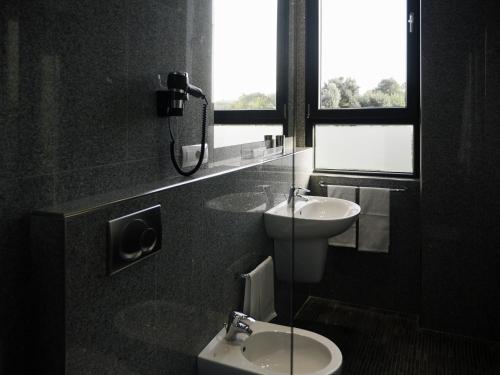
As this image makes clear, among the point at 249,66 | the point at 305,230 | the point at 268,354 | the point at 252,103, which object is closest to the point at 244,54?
the point at 249,66

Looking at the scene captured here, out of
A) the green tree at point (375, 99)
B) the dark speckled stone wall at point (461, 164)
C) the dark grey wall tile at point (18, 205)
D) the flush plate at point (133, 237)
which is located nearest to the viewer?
the dark grey wall tile at point (18, 205)

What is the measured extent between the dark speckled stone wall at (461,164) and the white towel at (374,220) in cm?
25

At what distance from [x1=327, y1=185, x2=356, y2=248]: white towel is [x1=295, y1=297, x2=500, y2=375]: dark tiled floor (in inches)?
18.2

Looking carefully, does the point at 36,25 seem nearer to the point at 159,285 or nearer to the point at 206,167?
the point at 159,285

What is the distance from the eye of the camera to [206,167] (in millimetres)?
1539

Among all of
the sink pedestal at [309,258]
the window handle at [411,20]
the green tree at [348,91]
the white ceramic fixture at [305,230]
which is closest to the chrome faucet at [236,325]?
the white ceramic fixture at [305,230]

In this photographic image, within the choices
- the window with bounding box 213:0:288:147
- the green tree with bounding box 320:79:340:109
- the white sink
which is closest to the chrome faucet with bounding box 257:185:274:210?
the window with bounding box 213:0:288:147

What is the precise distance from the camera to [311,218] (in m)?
2.23

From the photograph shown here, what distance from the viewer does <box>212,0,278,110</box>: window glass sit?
1.57 metres

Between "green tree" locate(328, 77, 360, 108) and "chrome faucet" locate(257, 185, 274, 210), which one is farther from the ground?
"green tree" locate(328, 77, 360, 108)

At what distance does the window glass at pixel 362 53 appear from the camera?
275 centimetres

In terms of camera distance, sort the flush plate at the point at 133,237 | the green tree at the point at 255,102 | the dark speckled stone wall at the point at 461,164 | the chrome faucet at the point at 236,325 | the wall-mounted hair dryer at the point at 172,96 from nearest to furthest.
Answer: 1. the flush plate at the point at 133,237
2. the wall-mounted hair dryer at the point at 172,96
3. the chrome faucet at the point at 236,325
4. the green tree at the point at 255,102
5. the dark speckled stone wall at the point at 461,164

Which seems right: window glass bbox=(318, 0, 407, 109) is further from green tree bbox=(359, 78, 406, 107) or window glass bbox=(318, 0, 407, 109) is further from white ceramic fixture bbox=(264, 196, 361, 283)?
white ceramic fixture bbox=(264, 196, 361, 283)

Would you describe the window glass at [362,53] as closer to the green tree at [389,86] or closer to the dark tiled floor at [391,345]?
the green tree at [389,86]
